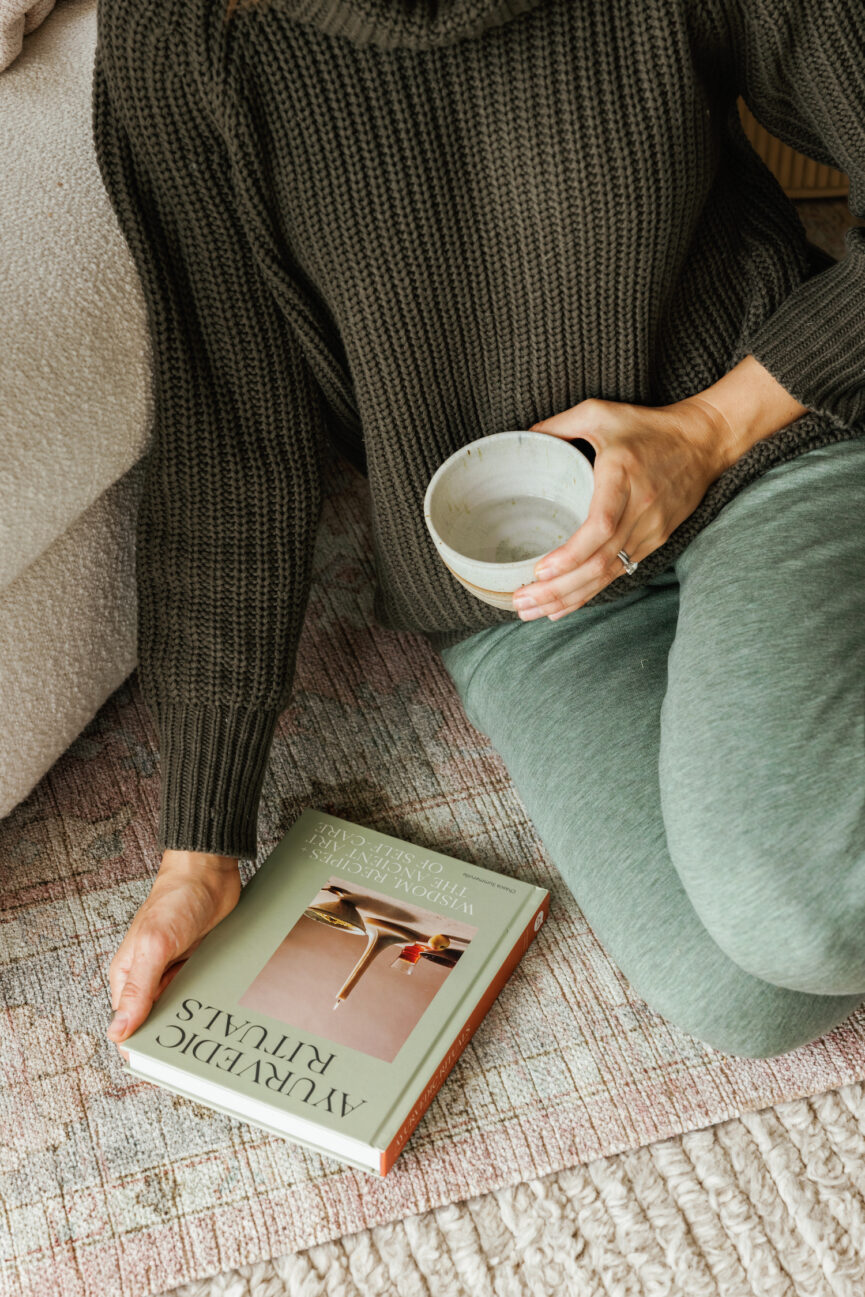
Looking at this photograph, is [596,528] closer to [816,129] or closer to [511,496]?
[511,496]

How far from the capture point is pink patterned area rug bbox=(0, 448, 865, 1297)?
77cm

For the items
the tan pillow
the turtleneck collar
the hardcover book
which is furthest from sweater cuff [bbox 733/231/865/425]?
the tan pillow

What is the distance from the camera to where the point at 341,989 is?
0.85m

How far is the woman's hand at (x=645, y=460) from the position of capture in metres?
0.70

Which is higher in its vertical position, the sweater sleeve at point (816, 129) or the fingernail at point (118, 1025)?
the sweater sleeve at point (816, 129)

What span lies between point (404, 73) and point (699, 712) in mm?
433

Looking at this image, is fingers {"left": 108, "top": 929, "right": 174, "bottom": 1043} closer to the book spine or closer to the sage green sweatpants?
the book spine

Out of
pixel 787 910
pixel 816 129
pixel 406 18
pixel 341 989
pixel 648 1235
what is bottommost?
pixel 648 1235

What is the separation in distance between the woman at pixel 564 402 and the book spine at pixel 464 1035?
8 cm

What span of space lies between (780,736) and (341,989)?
1.27 feet

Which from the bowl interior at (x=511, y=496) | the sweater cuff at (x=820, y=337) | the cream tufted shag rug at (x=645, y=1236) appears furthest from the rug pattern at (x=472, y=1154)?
the sweater cuff at (x=820, y=337)

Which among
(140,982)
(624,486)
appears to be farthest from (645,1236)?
(624,486)

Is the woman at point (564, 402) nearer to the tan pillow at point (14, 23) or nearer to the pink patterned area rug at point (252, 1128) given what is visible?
the pink patterned area rug at point (252, 1128)

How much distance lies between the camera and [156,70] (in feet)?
2.24
